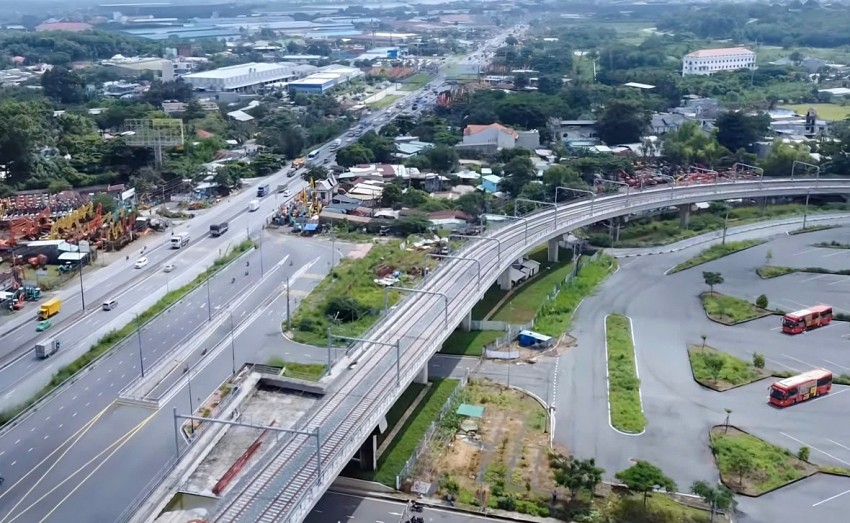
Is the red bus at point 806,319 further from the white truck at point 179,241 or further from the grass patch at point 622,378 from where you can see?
the white truck at point 179,241

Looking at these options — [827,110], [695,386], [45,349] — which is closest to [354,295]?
[45,349]

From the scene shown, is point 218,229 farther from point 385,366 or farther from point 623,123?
point 623,123

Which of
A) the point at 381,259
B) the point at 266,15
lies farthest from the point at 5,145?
the point at 266,15

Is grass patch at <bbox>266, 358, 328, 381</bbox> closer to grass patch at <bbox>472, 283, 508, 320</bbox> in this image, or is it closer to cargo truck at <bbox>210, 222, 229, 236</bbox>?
grass patch at <bbox>472, 283, 508, 320</bbox>

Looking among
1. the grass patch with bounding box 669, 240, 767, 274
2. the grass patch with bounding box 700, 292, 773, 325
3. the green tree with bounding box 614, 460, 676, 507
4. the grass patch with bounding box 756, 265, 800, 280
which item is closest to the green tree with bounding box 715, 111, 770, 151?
the grass patch with bounding box 669, 240, 767, 274

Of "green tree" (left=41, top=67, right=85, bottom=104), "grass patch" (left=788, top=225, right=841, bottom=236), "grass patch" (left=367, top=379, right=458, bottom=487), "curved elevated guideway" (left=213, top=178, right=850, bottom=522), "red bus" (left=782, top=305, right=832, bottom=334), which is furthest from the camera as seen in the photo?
"green tree" (left=41, top=67, right=85, bottom=104)

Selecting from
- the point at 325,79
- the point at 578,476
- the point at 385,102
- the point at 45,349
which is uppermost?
the point at 325,79
